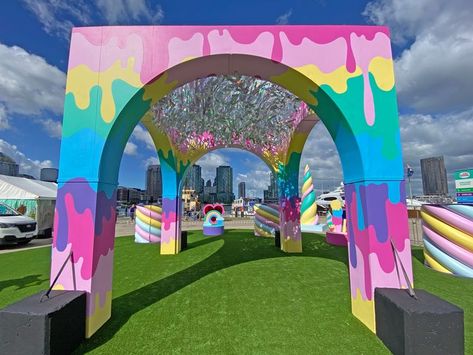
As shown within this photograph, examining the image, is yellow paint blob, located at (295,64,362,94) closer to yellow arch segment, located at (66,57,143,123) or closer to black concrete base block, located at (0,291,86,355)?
yellow arch segment, located at (66,57,143,123)

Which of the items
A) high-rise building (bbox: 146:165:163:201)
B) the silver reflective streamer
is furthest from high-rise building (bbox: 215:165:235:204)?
the silver reflective streamer

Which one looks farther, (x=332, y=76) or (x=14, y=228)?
(x=14, y=228)

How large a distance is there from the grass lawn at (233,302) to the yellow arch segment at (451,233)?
81cm

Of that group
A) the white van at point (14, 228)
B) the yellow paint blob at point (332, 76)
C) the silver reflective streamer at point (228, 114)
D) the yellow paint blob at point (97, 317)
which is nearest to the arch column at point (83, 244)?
the yellow paint blob at point (97, 317)

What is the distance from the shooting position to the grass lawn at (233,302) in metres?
2.89

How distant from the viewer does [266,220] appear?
1193 centimetres

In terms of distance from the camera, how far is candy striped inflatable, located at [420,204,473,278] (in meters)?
5.44

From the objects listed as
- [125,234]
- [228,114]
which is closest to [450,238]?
[228,114]

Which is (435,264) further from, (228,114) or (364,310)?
(228,114)

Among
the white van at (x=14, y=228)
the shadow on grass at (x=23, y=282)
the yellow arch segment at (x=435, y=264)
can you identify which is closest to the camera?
the shadow on grass at (x=23, y=282)

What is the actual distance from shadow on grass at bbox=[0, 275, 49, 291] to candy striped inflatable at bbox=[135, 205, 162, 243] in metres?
4.69

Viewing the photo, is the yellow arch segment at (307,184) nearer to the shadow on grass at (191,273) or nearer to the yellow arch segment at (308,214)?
the yellow arch segment at (308,214)

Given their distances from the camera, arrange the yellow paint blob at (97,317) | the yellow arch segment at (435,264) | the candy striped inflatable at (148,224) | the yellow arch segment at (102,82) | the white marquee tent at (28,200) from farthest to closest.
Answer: the white marquee tent at (28,200)
the candy striped inflatable at (148,224)
the yellow arch segment at (435,264)
the yellow arch segment at (102,82)
the yellow paint blob at (97,317)

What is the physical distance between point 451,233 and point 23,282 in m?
9.41
